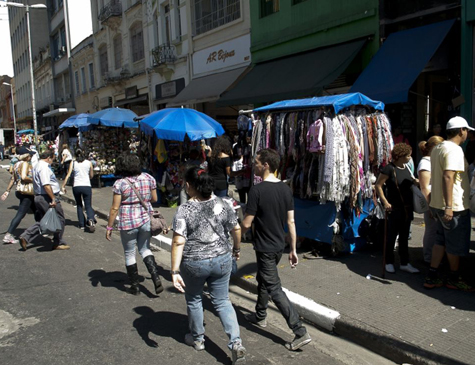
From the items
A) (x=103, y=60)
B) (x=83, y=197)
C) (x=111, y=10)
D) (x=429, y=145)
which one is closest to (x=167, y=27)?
(x=111, y=10)

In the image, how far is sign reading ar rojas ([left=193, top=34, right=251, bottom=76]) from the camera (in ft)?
49.4

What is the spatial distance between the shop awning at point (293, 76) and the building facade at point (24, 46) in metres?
34.0

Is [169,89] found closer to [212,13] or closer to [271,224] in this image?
[212,13]

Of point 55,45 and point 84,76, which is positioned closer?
point 84,76

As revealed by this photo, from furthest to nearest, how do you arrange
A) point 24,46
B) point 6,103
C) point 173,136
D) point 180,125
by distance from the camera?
1. point 6,103
2. point 24,46
3. point 180,125
4. point 173,136

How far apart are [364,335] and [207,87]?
1315cm

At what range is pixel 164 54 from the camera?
19094mm

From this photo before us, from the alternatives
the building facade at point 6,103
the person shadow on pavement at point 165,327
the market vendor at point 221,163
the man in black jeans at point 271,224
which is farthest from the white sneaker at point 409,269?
the building facade at point 6,103

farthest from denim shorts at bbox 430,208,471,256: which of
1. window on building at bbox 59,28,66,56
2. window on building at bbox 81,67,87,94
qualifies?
window on building at bbox 59,28,66,56

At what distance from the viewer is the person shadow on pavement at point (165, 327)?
389cm

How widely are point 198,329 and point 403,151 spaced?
3286mm

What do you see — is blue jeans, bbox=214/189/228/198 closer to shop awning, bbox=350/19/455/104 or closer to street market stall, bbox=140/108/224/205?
street market stall, bbox=140/108/224/205

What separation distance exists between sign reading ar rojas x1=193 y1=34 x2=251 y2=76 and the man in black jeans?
1171 centimetres

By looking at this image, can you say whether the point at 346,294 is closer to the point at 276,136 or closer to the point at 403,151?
the point at 403,151
